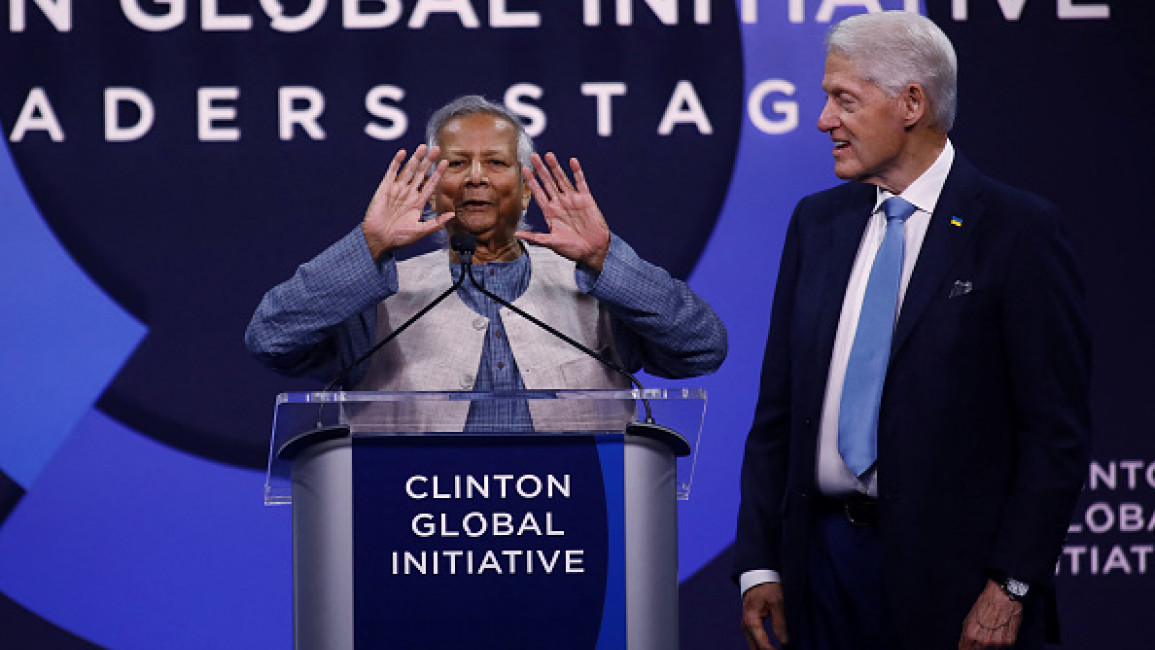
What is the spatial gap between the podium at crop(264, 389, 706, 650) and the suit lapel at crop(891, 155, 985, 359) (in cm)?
46

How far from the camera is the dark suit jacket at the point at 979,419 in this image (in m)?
2.22

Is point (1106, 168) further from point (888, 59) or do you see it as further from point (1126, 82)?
Result: point (888, 59)

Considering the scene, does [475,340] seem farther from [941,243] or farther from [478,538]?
[941,243]

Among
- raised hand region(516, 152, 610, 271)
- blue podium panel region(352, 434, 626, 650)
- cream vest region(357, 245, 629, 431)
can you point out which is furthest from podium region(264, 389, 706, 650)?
cream vest region(357, 245, 629, 431)

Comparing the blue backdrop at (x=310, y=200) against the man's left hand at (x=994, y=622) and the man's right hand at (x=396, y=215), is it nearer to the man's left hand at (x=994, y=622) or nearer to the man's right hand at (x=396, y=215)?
the man's right hand at (x=396, y=215)

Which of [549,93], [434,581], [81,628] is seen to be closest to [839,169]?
[434,581]

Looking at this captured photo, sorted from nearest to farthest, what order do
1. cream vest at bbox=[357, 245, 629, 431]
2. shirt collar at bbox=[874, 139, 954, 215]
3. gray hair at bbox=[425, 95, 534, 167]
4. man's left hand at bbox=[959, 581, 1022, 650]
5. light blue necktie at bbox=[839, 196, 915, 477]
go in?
1. man's left hand at bbox=[959, 581, 1022, 650]
2. light blue necktie at bbox=[839, 196, 915, 477]
3. shirt collar at bbox=[874, 139, 954, 215]
4. cream vest at bbox=[357, 245, 629, 431]
5. gray hair at bbox=[425, 95, 534, 167]

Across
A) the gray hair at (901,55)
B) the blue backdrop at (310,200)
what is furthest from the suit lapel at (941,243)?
the blue backdrop at (310,200)

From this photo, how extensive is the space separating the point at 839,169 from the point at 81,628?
2.40 m

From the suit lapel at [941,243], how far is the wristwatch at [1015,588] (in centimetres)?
37

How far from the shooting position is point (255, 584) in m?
3.85

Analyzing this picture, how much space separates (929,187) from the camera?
241 centimetres

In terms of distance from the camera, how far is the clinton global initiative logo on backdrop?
3.85 meters

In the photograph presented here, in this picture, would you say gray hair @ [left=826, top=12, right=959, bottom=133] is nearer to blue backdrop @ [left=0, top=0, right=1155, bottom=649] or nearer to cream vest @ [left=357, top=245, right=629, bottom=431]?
cream vest @ [left=357, top=245, right=629, bottom=431]
